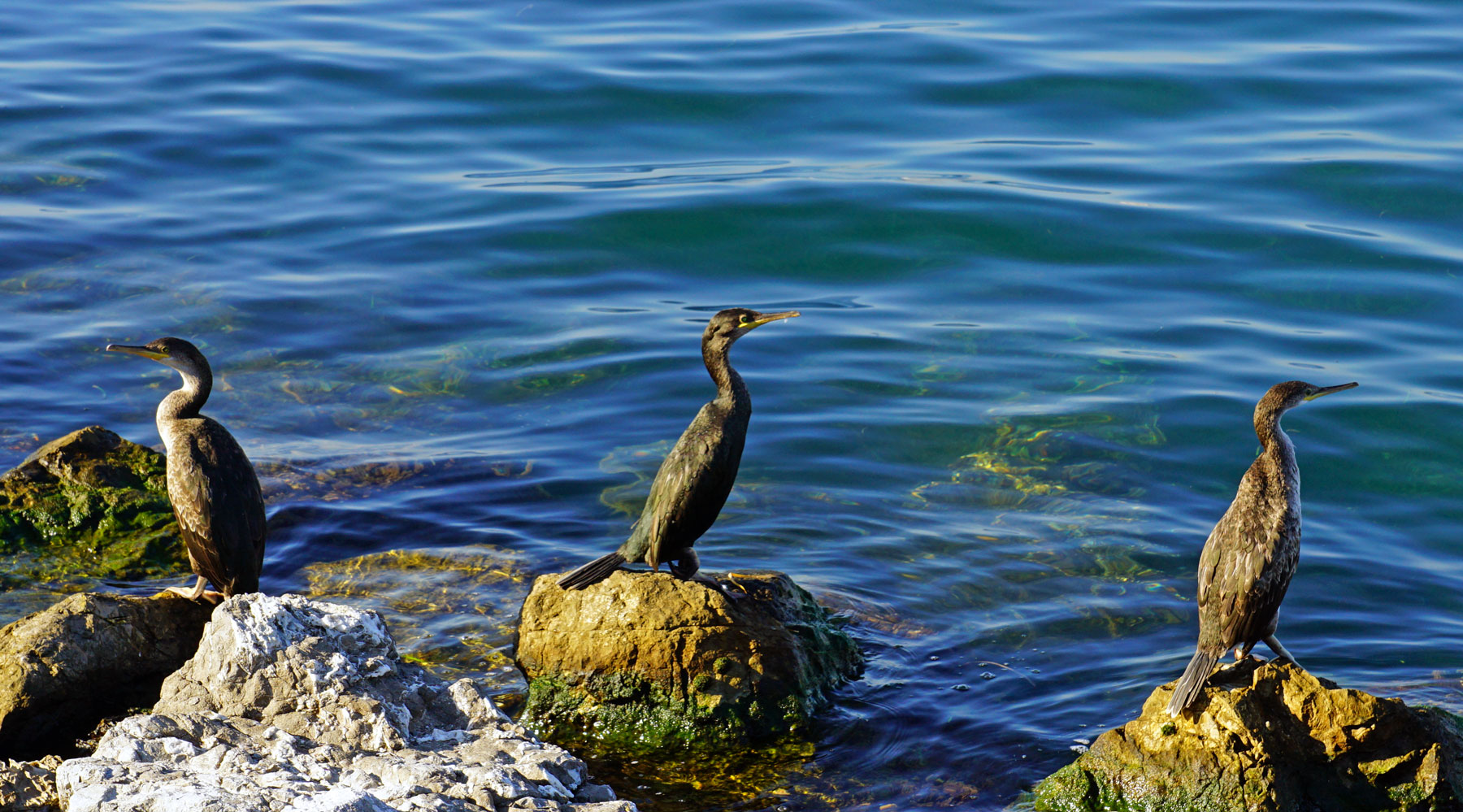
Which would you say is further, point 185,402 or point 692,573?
point 185,402

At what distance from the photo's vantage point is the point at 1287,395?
5598 millimetres

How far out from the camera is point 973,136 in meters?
15.0

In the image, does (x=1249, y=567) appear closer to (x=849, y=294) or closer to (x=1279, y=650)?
(x=1279, y=650)

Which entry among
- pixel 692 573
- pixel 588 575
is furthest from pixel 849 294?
pixel 588 575

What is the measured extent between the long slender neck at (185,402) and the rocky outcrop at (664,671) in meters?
1.95

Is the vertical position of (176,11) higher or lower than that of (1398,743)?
higher

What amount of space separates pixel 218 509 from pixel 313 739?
5.09 feet

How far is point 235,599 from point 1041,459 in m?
5.63

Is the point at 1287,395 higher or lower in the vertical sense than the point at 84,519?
higher

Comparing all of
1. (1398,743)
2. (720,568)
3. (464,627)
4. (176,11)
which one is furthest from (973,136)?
(176,11)

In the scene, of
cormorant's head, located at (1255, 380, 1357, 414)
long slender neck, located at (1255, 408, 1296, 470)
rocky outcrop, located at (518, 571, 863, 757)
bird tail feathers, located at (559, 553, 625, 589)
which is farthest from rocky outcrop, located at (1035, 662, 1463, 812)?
bird tail feathers, located at (559, 553, 625, 589)

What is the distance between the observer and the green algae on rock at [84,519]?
285 inches

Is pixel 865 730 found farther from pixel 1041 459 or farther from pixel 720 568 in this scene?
pixel 1041 459

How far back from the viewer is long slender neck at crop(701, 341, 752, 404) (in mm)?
6152
